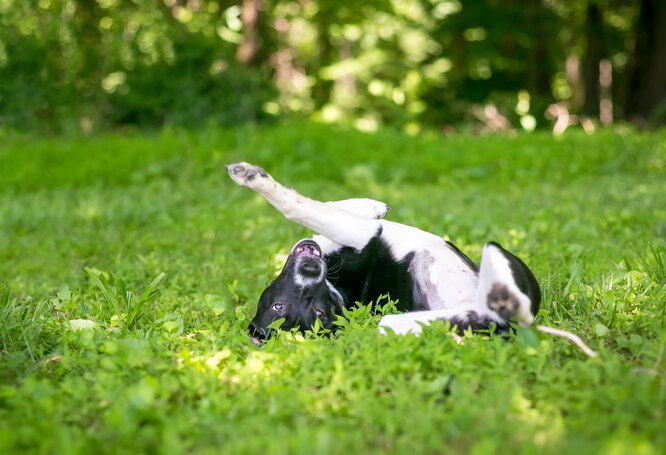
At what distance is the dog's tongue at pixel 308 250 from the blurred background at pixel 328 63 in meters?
7.04

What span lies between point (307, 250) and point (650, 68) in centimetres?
1174

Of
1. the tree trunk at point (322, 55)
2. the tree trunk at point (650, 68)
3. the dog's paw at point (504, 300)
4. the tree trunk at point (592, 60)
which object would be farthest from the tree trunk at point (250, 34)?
the dog's paw at point (504, 300)

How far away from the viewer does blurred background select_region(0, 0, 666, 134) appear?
366 inches

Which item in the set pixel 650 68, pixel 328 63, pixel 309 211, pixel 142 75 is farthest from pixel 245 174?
pixel 328 63

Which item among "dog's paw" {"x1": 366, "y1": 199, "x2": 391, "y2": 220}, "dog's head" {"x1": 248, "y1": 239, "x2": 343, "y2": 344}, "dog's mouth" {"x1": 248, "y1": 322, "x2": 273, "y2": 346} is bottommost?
"dog's mouth" {"x1": 248, "y1": 322, "x2": 273, "y2": 346}


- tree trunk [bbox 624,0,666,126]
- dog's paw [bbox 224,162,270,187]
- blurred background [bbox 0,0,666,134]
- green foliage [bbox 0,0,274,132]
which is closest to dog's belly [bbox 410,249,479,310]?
dog's paw [bbox 224,162,270,187]

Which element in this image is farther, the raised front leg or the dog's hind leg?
the raised front leg

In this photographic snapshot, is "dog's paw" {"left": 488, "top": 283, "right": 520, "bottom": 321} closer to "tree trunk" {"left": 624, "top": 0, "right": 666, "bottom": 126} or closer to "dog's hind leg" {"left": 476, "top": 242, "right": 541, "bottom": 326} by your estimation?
"dog's hind leg" {"left": 476, "top": 242, "right": 541, "bottom": 326}

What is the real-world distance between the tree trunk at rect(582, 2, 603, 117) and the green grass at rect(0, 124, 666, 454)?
7.47m

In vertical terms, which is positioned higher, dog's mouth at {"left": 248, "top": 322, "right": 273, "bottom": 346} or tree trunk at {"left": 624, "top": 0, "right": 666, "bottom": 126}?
dog's mouth at {"left": 248, "top": 322, "right": 273, "bottom": 346}

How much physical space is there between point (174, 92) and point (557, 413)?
28.8 feet

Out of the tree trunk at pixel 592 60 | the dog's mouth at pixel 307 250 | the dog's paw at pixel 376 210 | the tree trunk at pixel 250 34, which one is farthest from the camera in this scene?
the tree trunk at pixel 592 60

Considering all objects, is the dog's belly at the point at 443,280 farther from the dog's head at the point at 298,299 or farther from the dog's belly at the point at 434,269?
the dog's head at the point at 298,299

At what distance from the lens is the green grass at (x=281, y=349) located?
1790 millimetres
